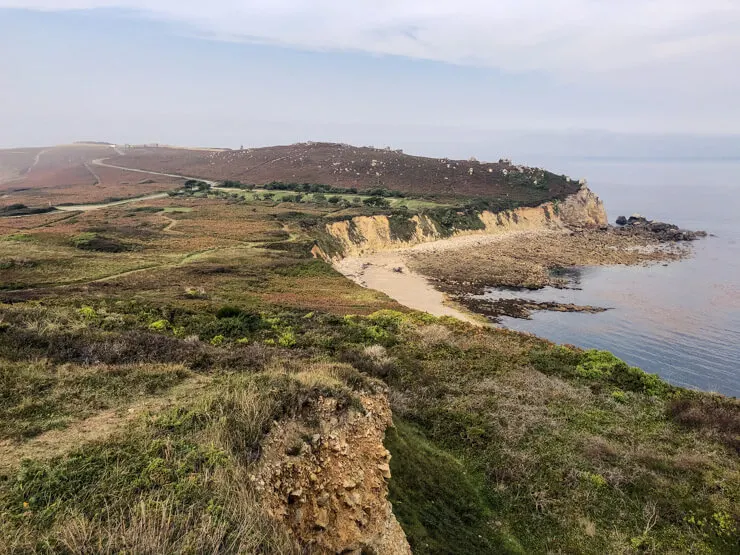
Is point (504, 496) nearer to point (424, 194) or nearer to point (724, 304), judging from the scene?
point (724, 304)

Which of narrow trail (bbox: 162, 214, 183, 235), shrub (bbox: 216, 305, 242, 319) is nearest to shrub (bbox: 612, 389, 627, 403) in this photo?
shrub (bbox: 216, 305, 242, 319)

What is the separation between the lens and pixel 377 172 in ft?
353

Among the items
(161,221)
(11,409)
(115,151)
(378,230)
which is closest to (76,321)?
(11,409)

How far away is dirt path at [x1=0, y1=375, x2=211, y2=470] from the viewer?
6.45 m

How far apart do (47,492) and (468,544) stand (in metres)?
7.96

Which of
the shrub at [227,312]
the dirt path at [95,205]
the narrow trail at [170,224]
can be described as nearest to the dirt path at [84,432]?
the shrub at [227,312]

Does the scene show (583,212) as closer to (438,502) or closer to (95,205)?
(95,205)

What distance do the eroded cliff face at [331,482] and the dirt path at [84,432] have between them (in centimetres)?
272

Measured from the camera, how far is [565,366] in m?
19.0

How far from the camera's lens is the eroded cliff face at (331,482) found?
6.66 metres

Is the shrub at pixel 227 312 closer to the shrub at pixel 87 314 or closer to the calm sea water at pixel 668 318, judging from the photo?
the shrub at pixel 87 314

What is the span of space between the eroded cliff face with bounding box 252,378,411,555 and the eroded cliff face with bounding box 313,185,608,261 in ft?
133

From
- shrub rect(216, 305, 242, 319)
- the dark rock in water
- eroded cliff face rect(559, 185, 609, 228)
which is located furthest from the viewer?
eroded cliff face rect(559, 185, 609, 228)

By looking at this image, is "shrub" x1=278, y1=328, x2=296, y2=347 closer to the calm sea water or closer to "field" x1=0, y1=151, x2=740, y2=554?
"field" x1=0, y1=151, x2=740, y2=554
